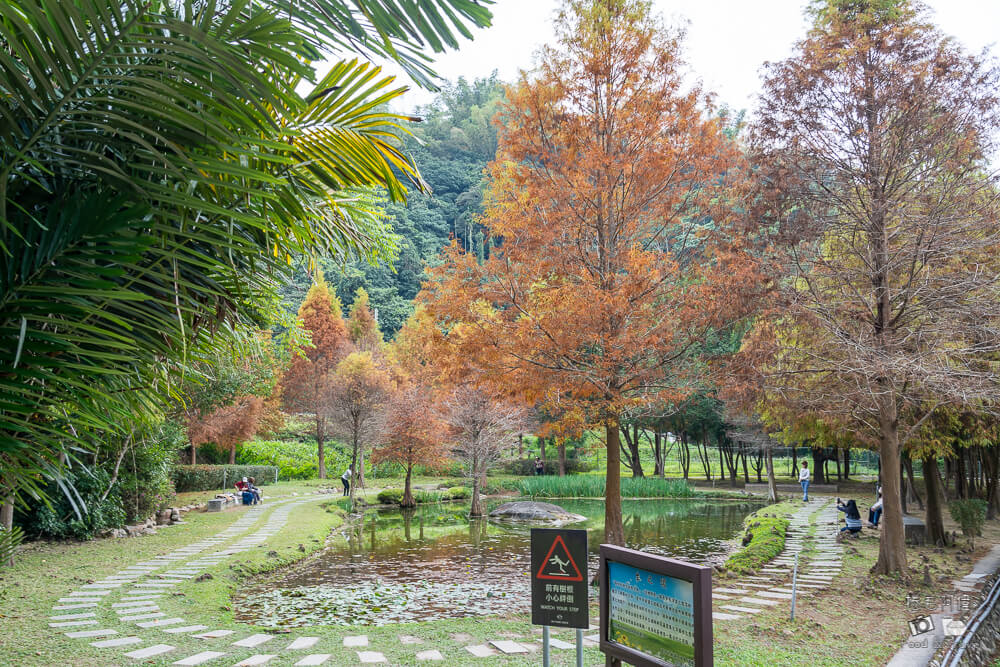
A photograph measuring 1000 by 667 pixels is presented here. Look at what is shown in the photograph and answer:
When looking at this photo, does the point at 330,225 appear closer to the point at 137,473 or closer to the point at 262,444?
the point at 137,473

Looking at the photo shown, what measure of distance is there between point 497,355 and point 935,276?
5.73 meters

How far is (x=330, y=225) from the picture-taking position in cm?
312

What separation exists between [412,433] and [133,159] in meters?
17.7

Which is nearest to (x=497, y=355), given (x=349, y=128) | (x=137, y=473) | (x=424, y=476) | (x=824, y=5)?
(x=349, y=128)

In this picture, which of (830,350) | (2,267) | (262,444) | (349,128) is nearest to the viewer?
(2,267)

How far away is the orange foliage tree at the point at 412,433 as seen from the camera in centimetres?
1920

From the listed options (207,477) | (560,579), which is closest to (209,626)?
(560,579)

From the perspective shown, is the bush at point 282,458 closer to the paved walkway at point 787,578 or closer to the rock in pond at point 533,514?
the rock in pond at point 533,514

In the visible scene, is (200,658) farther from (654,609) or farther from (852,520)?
(852,520)

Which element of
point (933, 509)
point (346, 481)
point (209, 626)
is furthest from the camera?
point (346, 481)

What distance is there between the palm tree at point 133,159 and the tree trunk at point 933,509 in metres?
12.8

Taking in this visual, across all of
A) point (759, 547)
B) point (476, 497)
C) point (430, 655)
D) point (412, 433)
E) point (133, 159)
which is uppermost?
point (133, 159)

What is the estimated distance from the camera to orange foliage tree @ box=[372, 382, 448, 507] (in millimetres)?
19203

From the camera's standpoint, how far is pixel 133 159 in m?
1.87
